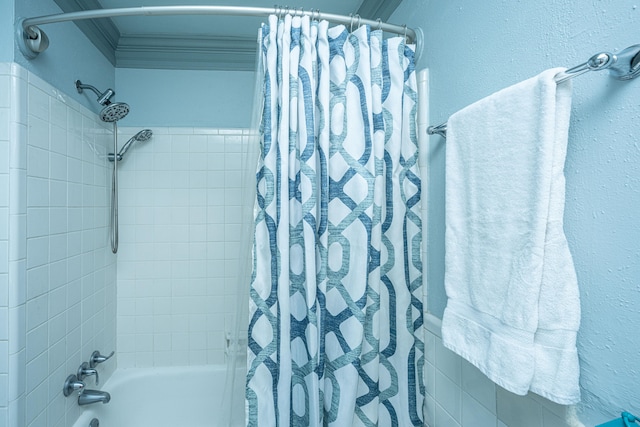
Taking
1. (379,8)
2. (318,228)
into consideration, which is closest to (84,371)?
(318,228)

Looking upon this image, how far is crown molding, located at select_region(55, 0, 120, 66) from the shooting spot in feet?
4.37

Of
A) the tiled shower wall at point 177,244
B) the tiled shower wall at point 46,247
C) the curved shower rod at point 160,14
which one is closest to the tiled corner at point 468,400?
the curved shower rod at point 160,14

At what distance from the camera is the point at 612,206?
0.52 meters

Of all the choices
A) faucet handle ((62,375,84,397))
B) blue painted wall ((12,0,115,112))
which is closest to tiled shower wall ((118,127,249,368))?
blue painted wall ((12,0,115,112))

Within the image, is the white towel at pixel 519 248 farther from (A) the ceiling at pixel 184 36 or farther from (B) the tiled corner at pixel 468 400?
(A) the ceiling at pixel 184 36

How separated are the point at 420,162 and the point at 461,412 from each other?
0.79 m

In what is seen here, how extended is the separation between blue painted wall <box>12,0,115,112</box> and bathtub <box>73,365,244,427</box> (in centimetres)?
149

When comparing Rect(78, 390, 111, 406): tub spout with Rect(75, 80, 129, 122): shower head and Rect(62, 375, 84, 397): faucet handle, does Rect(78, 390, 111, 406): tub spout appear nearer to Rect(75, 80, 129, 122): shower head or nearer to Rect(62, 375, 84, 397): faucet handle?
Rect(62, 375, 84, 397): faucet handle

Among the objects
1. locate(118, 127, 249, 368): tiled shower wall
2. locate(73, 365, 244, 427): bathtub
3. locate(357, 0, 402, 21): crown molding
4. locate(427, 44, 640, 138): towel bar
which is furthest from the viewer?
locate(118, 127, 249, 368): tiled shower wall

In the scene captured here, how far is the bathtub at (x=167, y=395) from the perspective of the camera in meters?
1.70

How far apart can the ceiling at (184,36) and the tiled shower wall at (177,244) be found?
15.9 inches

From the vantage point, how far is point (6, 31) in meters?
1.01

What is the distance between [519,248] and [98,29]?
203 centimetres

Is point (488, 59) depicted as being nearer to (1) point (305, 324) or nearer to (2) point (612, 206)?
(2) point (612, 206)
